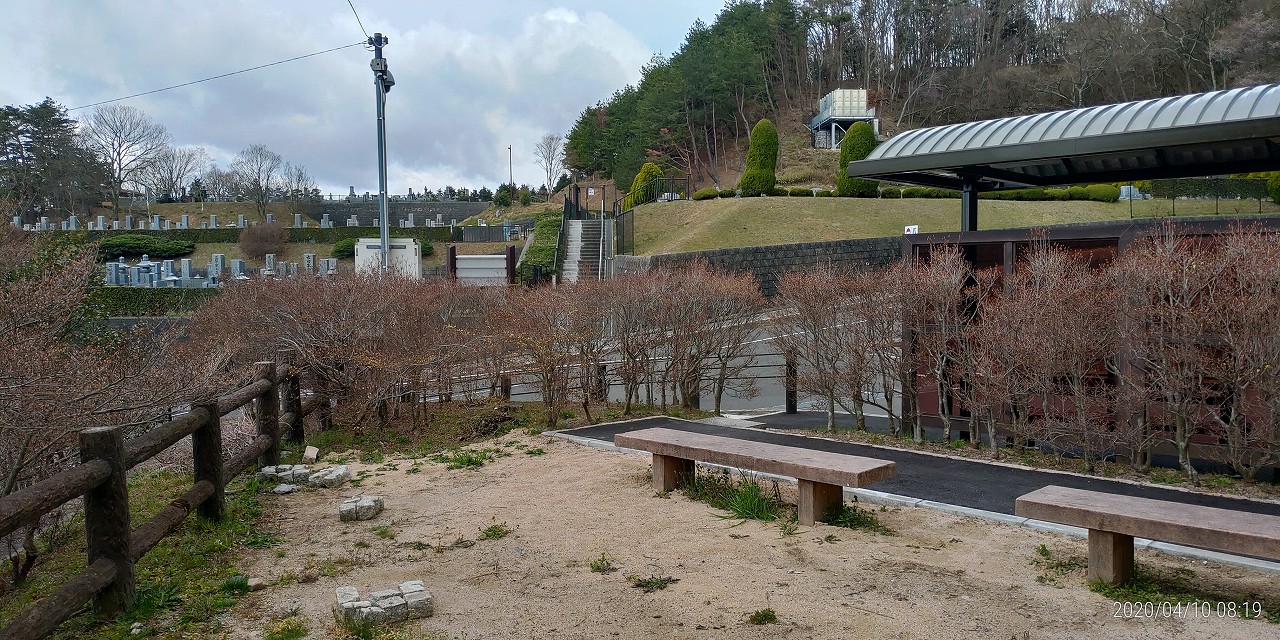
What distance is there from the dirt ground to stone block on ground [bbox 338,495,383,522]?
0.32ft

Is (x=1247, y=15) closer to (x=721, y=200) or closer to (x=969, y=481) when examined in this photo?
(x=721, y=200)

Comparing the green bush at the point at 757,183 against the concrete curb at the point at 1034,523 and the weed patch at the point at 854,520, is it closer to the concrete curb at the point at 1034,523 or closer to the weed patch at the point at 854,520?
the concrete curb at the point at 1034,523

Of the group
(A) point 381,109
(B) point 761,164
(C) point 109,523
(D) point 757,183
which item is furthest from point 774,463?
(B) point 761,164

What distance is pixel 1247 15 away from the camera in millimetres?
36219

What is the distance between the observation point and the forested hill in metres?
43.0

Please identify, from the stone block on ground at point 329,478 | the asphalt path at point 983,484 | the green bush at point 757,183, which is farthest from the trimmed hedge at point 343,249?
the asphalt path at point 983,484

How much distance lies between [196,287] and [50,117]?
31594mm

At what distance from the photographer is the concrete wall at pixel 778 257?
2578cm

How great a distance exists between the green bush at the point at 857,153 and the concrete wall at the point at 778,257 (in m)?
7.95

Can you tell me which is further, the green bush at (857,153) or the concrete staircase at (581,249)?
the green bush at (857,153)

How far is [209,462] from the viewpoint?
20.1 ft

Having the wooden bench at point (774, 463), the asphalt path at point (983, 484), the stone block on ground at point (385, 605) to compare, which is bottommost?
the asphalt path at point (983, 484)

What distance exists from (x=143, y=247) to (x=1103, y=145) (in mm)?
48017

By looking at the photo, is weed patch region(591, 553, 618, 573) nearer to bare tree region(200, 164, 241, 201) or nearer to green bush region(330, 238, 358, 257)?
green bush region(330, 238, 358, 257)
